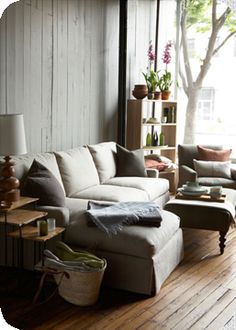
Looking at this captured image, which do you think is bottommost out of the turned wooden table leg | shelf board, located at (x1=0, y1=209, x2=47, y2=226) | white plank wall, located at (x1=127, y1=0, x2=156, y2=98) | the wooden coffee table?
the turned wooden table leg

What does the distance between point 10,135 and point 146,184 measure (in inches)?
84.1

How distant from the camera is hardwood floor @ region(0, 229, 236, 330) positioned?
283 cm

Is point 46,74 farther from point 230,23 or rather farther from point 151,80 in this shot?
point 230,23

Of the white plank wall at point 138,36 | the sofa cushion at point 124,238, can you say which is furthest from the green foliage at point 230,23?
the sofa cushion at point 124,238

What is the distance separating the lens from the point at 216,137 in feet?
25.2

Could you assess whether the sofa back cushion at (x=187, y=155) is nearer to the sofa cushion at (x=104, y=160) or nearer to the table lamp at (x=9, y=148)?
the sofa cushion at (x=104, y=160)

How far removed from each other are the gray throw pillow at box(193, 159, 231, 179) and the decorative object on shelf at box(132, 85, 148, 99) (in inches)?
46.8

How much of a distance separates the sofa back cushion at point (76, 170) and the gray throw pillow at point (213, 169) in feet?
5.04

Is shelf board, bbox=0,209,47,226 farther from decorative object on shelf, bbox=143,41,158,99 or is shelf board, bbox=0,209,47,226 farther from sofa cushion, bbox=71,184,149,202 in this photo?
decorative object on shelf, bbox=143,41,158,99

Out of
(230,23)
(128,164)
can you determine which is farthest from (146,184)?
(230,23)

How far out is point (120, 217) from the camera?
339 centimetres

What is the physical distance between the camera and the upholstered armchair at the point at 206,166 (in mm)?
5598

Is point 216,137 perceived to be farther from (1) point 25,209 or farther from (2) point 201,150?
(1) point 25,209

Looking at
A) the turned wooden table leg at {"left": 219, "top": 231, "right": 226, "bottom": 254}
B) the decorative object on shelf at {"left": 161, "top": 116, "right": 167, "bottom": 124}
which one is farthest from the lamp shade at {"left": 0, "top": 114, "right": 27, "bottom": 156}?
the decorative object on shelf at {"left": 161, "top": 116, "right": 167, "bottom": 124}
